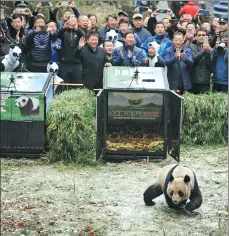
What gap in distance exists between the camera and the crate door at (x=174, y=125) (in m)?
8.06

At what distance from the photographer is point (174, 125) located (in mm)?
8141

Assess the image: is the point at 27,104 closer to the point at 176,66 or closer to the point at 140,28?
the point at 176,66

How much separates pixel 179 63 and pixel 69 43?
1466 millimetres

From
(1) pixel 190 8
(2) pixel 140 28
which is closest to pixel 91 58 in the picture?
(2) pixel 140 28

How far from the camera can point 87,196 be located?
7.11 metres

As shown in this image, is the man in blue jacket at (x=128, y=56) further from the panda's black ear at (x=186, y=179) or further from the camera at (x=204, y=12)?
the camera at (x=204, y=12)

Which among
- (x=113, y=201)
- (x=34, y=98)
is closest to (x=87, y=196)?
(x=113, y=201)

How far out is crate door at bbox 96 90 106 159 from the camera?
798 centimetres

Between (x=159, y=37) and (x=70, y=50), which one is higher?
(x=159, y=37)

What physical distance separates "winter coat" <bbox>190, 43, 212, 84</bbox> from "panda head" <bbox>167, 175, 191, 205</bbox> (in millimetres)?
2773

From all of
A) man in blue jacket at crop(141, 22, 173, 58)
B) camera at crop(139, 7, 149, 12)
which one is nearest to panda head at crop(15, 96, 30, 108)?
man in blue jacket at crop(141, 22, 173, 58)

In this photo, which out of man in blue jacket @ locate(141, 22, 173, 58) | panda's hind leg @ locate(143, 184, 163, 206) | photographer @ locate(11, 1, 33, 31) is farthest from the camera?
photographer @ locate(11, 1, 33, 31)

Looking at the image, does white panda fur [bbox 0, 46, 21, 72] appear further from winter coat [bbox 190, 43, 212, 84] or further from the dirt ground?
winter coat [bbox 190, 43, 212, 84]

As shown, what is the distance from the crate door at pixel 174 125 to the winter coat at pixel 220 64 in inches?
45.6
